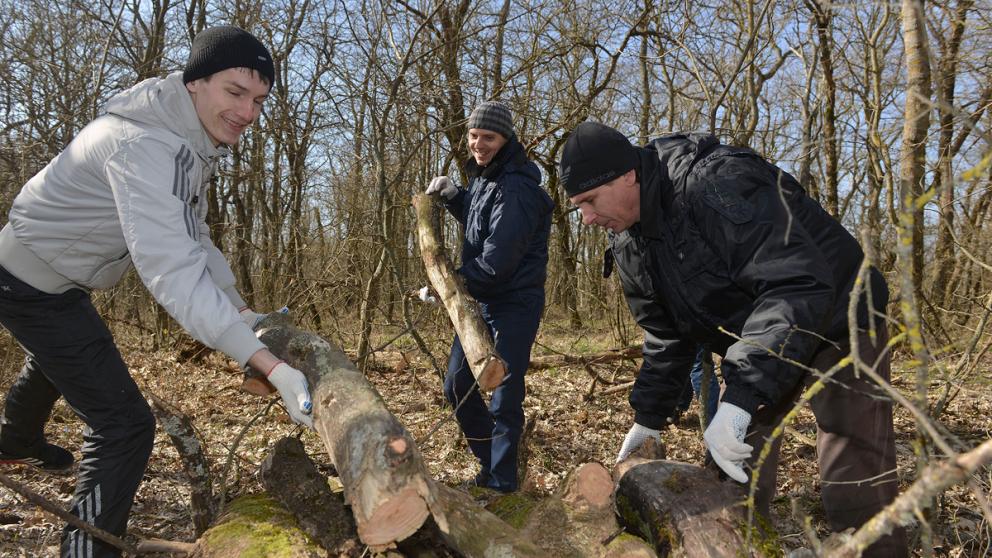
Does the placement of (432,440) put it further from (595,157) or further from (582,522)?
(595,157)

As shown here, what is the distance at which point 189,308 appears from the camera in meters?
2.17

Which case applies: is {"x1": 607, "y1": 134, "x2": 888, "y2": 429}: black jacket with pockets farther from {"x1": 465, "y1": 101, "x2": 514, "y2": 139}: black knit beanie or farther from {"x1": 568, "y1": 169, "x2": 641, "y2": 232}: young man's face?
{"x1": 465, "y1": 101, "x2": 514, "y2": 139}: black knit beanie

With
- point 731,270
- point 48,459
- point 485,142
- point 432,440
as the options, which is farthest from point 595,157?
point 48,459

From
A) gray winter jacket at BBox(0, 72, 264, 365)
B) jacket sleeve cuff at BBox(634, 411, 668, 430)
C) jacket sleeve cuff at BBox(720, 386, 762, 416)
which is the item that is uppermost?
gray winter jacket at BBox(0, 72, 264, 365)

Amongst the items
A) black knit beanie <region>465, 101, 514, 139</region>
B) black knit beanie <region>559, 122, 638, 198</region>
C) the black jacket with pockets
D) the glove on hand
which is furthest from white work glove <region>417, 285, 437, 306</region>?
black knit beanie <region>559, 122, 638, 198</region>

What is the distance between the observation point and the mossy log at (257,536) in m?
2.14

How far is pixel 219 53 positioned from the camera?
8.06 ft

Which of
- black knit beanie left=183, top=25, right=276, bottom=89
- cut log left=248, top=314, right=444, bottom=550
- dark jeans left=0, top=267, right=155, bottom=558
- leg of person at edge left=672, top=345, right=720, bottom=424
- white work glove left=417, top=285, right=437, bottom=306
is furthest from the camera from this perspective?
leg of person at edge left=672, top=345, right=720, bottom=424

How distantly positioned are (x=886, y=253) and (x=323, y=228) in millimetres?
6868

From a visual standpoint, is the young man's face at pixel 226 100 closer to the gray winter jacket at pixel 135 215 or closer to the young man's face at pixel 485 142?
the gray winter jacket at pixel 135 215

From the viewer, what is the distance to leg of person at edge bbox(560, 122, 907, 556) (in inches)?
85.4

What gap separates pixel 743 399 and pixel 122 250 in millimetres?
2476

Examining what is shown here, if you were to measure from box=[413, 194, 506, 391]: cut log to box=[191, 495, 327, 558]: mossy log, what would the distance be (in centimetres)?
117

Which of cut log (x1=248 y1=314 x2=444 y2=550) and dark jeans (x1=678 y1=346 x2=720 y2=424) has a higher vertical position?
cut log (x1=248 y1=314 x2=444 y2=550)
